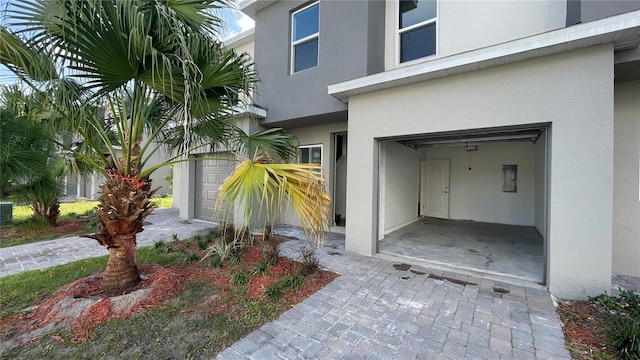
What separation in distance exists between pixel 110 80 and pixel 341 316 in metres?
3.99

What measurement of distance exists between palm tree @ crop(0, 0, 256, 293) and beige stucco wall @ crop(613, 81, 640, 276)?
6504 mm

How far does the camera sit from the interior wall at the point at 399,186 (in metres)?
7.55

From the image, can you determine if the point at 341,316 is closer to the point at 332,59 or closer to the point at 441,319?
the point at 441,319

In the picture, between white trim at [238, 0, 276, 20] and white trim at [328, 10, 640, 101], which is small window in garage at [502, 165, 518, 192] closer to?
white trim at [328, 10, 640, 101]

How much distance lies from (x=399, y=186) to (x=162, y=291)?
6.95 m

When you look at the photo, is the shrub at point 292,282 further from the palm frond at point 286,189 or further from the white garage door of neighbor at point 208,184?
the white garage door of neighbor at point 208,184

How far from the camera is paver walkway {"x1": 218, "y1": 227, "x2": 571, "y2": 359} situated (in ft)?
8.43

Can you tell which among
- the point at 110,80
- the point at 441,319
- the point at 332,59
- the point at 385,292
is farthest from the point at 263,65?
the point at 441,319

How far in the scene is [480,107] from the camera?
170 inches

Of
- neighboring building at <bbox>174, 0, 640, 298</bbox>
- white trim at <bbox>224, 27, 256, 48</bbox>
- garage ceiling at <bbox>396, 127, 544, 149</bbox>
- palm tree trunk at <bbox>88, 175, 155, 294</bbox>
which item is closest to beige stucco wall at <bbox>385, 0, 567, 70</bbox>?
neighboring building at <bbox>174, 0, 640, 298</bbox>

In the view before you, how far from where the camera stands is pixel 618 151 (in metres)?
4.53

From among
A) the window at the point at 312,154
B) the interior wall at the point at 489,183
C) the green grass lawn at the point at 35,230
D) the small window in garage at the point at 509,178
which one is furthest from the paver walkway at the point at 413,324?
the small window in garage at the point at 509,178

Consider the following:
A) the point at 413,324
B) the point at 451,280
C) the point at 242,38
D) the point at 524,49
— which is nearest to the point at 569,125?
the point at 524,49

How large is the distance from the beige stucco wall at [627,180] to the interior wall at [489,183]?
4754 mm
